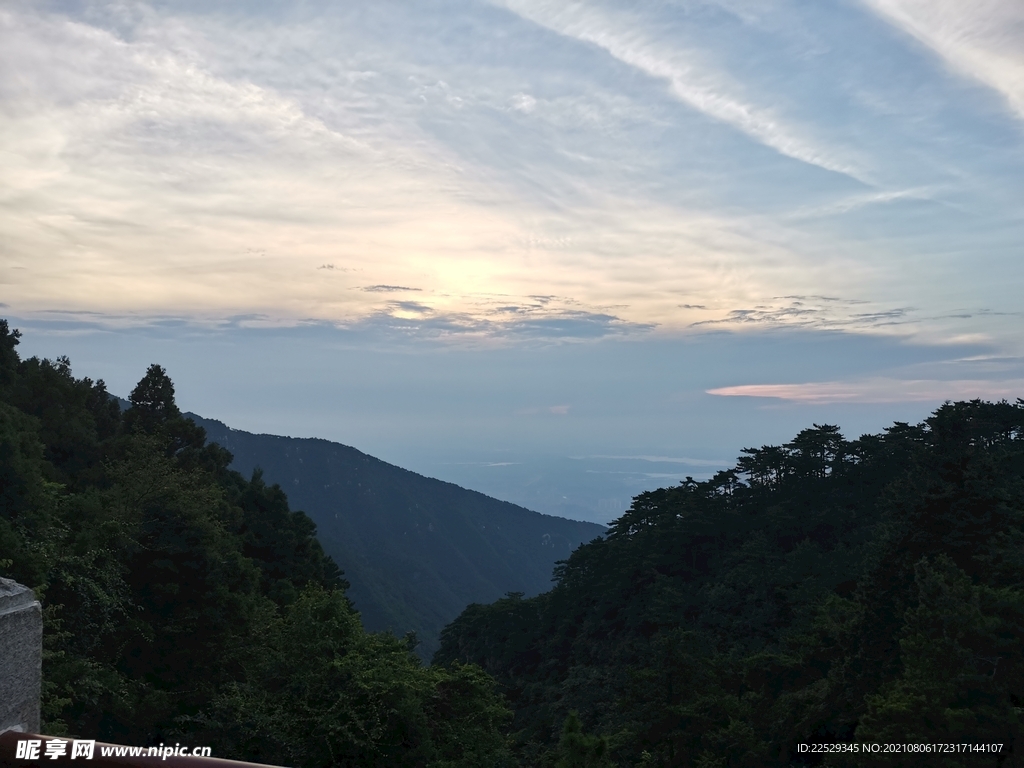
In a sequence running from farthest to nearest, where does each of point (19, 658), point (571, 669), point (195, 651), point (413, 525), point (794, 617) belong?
point (413, 525) < point (571, 669) < point (794, 617) < point (195, 651) < point (19, 658)

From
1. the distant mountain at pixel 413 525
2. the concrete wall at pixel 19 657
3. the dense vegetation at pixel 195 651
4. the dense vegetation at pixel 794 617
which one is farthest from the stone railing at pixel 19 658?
the distant mountain at pixel 413 525

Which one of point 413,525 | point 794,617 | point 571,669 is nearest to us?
point 794,617

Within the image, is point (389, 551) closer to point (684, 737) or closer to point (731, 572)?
point (731, 572)

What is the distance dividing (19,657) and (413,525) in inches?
6470

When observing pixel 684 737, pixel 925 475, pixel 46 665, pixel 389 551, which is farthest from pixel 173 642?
pixel 389 551

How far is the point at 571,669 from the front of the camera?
120 feet

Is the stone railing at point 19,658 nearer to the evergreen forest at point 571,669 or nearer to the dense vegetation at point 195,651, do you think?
the evergreen forest at point 571,669

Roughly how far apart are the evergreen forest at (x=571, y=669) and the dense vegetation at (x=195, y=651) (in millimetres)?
63

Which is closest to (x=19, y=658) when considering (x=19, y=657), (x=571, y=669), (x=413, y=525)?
(x=19, y=657)

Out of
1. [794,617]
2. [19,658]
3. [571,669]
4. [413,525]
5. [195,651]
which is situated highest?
[19,658]

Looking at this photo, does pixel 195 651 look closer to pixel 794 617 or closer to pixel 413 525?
pixel 794 617

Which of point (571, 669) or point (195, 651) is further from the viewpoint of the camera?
point (571, 669)

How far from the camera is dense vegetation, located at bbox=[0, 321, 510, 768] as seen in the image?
14555 millimetres

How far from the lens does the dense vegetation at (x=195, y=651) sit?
14.6 m
